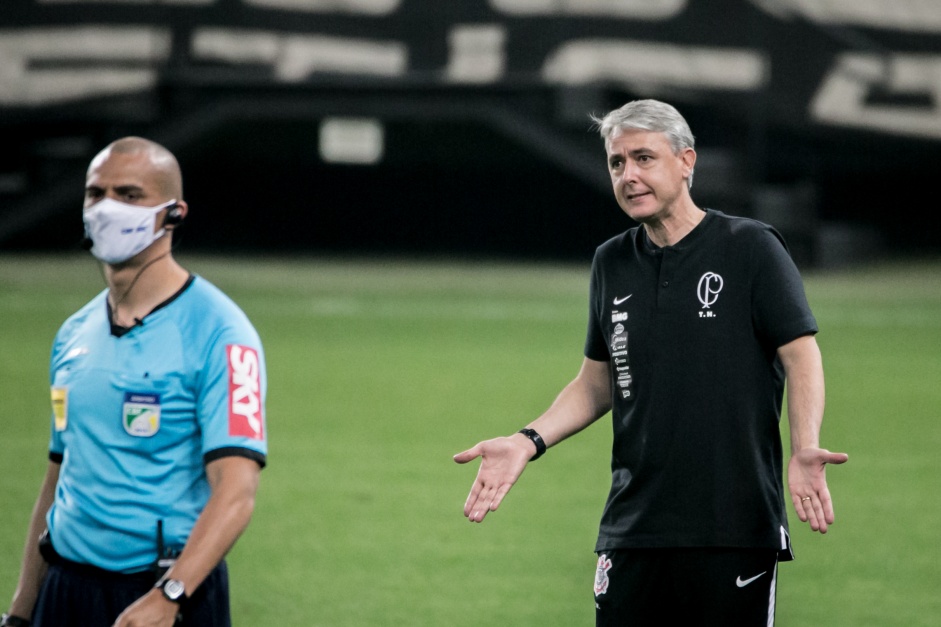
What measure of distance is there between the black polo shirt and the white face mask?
4.93ft

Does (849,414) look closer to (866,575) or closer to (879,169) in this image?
(866,575)

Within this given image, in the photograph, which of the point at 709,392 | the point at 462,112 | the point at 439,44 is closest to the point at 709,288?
the point at 709,392

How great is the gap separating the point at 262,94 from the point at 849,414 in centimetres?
1578

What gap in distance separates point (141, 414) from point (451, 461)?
24.7 feet

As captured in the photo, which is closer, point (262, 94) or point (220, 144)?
point (262, 94)

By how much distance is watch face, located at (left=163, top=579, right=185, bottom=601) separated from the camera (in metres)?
3.30

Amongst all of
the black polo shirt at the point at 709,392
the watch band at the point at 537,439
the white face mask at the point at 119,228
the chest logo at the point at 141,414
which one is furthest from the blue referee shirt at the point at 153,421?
the black polo shirt at the point at 709,392

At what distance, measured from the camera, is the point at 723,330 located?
160 inches

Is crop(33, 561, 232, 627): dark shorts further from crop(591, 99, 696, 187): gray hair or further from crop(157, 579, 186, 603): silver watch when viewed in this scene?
crop(591, 99, 696, 187): gray hair

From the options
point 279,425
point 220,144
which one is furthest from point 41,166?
point 279,425

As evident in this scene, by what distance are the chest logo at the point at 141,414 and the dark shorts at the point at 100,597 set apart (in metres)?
0.37

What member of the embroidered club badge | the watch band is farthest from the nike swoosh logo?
the watch band

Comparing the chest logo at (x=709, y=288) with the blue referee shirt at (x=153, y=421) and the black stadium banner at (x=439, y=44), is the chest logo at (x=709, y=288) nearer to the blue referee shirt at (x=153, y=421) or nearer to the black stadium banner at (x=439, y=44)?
the blue referee shirt at (x=153, y=421)

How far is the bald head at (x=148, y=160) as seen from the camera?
140 inches
